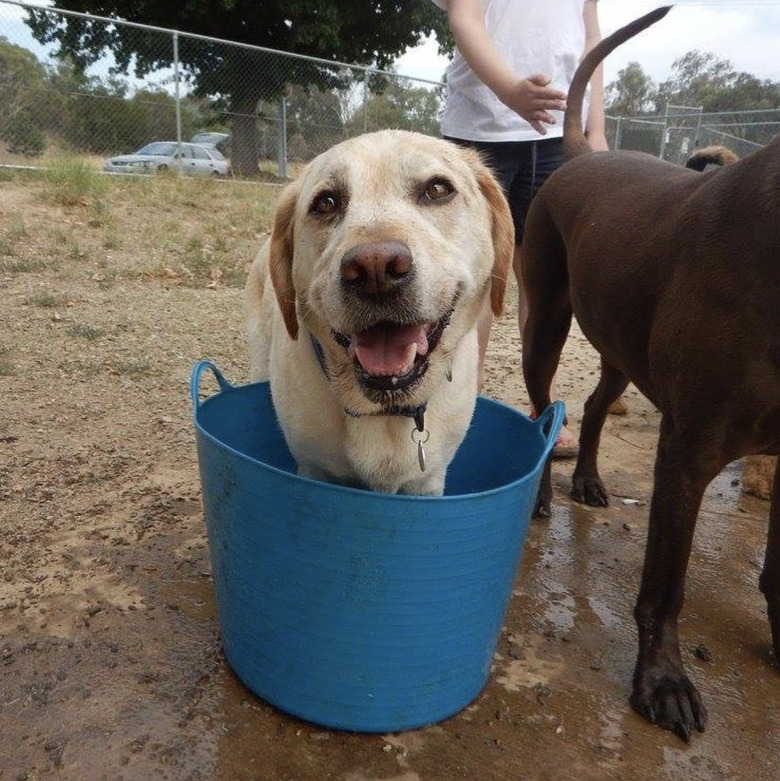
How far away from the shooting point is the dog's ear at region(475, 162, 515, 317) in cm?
236

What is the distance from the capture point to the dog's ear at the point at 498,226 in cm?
236

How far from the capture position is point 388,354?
190 centimetres

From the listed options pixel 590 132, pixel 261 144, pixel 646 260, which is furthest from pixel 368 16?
pixel 646 260

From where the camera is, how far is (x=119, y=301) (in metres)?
6.03

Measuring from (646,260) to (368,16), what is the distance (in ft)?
68.6

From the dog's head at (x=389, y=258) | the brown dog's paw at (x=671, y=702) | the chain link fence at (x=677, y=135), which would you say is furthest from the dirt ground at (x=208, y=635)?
the chain link fence at (x=677, y=135)

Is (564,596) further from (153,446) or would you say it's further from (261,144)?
(261,144)

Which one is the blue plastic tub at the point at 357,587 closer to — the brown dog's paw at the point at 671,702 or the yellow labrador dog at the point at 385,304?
the yellow labrador dog at the point at 385,304

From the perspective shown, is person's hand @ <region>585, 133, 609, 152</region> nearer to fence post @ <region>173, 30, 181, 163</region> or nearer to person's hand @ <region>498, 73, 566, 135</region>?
person's hand @ <region>498, 73, 566, 135</region>

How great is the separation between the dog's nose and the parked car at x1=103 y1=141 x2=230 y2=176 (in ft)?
34.3

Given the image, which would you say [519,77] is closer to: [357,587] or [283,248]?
[283,248]

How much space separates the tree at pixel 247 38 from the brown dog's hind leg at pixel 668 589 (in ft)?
37.2

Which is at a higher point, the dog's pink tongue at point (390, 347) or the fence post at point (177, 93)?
the fence post at point (177, 93)

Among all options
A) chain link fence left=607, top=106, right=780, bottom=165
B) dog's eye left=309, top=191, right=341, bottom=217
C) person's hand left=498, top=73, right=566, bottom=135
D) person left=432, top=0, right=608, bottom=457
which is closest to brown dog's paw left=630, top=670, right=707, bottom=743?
dog's eye left=309, top=191, right=341, bottom=217
